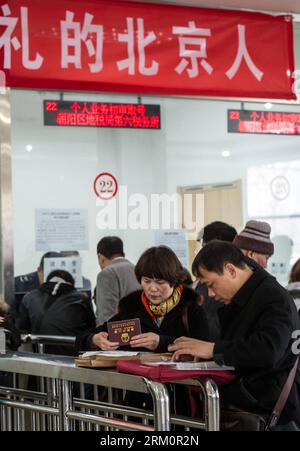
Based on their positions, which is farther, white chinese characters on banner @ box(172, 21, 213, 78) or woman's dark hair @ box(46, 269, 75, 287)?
woman's dark hair @ box(46, 269, 75, 287)

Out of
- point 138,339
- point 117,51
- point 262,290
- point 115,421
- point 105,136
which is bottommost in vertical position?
point 115,421

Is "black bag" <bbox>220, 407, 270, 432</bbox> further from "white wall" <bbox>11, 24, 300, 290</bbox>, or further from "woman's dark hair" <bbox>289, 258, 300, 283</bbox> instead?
"white wall" <bbox>11, 24, 300, 290</bbox>

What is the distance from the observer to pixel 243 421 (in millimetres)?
2781

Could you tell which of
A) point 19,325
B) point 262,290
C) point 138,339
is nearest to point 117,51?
point 19,325

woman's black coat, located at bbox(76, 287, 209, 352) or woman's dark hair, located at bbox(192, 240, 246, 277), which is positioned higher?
woman's dark hair, located at bbox(192, 240, 246, 277)

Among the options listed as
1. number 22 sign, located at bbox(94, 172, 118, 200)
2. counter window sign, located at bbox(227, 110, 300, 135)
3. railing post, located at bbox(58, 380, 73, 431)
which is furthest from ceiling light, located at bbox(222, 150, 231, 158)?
railing post, located at bbox(58, 380, 73, 431)

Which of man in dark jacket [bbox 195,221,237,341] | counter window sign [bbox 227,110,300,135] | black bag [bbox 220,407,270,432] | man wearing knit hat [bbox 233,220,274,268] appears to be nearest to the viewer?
black bag [bbox 220,407,270,432]

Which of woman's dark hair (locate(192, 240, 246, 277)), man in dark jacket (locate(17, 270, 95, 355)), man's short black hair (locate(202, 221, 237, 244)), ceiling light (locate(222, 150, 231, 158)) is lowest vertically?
man in dark jacket (locate(17, 270, 95, 355))

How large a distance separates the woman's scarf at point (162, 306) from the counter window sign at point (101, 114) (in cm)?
227

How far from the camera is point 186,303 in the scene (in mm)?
3711

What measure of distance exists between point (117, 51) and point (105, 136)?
732 mm

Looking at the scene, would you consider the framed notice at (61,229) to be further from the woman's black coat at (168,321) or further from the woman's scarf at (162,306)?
the woman's scarf at (162,306)

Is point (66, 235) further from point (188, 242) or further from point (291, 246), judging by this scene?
point (291, 246)

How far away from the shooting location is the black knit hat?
14.6 ft
